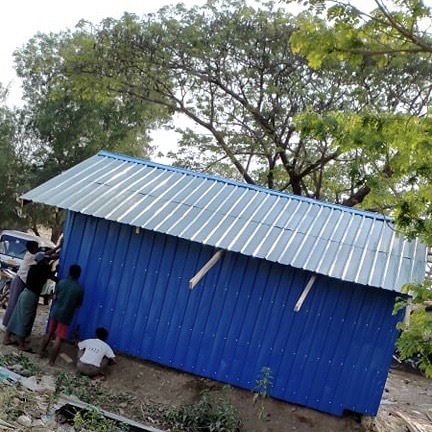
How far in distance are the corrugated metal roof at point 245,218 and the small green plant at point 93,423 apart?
262cm

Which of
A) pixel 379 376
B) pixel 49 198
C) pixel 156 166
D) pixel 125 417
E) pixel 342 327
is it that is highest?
pixel 156 166

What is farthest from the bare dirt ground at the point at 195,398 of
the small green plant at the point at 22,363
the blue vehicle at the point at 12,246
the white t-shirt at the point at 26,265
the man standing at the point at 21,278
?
the blue vehicle at the point at 12,246

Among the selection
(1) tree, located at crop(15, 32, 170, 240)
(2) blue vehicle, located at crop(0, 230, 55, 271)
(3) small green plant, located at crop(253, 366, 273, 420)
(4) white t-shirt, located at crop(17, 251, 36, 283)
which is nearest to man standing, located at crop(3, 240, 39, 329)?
(4) white t-shirt, located at crop(17, 251, 36, 283)

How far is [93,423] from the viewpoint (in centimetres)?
548

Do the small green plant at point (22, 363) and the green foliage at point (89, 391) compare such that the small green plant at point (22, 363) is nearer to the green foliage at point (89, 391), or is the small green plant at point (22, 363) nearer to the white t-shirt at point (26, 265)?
the green foliage at point (89, 391)

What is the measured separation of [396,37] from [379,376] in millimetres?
4578

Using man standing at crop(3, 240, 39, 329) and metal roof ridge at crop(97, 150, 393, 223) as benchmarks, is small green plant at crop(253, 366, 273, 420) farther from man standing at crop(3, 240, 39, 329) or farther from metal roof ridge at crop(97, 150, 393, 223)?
man standing at crop(3, 240, 39, 329)

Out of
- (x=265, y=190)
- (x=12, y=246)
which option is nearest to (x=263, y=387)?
(x=265, y=190)

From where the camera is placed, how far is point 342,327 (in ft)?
25.0

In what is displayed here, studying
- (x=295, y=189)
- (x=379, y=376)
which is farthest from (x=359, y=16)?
(x=295, y=189)

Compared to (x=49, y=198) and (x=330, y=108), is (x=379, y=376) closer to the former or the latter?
(x=49, y=198)

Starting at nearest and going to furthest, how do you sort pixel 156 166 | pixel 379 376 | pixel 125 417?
pixel 125 417, pixel 379 376, pixel 156 166

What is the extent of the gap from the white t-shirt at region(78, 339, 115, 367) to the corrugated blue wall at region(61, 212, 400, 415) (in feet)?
1.92

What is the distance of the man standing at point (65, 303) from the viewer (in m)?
7.80
